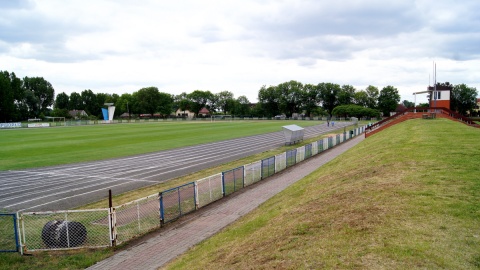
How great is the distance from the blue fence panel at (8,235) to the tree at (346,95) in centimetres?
14374

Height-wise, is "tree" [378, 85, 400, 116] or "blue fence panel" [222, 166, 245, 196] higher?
"tree" [378, 85, 400, 116]

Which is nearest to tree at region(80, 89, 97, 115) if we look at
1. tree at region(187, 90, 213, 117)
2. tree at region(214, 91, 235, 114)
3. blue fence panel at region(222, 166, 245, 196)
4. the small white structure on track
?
tree at region(187, 90, 213, 117)

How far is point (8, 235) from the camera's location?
12.8 m

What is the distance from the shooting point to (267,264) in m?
7.54

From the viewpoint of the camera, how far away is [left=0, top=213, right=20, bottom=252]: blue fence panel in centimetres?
1160

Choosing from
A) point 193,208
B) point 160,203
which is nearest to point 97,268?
point 160,203

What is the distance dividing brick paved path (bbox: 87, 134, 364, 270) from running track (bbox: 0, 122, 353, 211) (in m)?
6.64

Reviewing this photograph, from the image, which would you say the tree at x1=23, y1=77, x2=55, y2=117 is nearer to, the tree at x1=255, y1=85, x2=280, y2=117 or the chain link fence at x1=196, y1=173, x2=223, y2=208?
the tree at x1=255, y1=85, x2=280, y2=117

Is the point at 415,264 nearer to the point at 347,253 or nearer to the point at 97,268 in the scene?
the point at 347,253

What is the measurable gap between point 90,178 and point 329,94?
139 m

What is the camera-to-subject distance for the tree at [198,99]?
566ft

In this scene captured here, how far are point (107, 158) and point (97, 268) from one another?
23.8 meters

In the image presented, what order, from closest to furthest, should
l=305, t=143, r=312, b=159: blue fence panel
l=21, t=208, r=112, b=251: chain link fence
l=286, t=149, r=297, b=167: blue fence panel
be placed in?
l=21, t=208, r=112, b=251: chain link fence, l=286, t=149, r=297, b=167: blue fence panel, l=305, t=143, r=312, b=159: blue fence panel

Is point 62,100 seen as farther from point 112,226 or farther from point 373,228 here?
point 373,228
